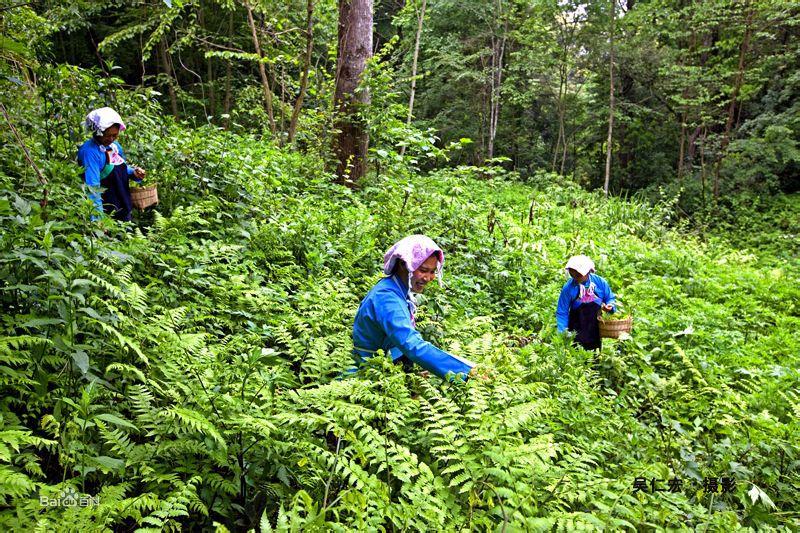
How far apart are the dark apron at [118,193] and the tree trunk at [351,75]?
451 centimetres

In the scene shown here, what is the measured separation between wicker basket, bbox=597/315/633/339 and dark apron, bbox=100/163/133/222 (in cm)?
591

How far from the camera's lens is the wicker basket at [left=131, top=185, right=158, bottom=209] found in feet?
19.4

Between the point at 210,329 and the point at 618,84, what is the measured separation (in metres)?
23.2

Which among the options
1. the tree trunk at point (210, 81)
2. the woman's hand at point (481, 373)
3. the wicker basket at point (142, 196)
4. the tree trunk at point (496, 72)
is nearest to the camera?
the woman's hand at point (481, 373)

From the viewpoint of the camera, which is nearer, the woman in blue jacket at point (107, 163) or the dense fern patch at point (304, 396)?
the dense fern patch at point (304, 396)

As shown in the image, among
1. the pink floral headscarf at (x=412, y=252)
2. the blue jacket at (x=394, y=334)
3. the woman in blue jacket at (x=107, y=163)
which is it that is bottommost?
the blue jacket at (x=394, y=334)

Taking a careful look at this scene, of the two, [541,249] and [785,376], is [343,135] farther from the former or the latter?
[785,376]

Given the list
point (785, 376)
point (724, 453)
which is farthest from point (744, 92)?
point (724, 453)

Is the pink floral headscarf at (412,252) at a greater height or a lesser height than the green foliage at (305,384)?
greater

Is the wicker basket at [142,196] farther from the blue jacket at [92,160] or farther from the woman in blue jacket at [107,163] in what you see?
the blue jacket at [92,160]

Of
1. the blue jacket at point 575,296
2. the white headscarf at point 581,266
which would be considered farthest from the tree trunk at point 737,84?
the white headscarf at point 581,266

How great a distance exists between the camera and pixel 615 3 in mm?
19797

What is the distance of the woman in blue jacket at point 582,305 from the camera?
6074 mm

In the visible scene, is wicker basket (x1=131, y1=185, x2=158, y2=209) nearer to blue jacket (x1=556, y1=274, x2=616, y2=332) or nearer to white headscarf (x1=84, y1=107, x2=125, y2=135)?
white headscarf (x1=84, y1=107, x2=125, y2=135)
